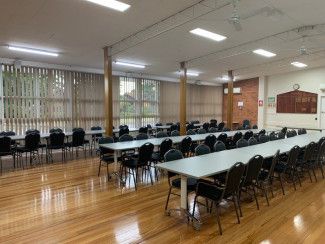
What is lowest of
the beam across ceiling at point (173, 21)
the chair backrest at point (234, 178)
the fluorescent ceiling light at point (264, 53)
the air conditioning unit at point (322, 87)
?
the chair backrest at point (234, 178)

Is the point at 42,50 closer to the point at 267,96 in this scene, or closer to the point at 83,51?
the point at 83,51

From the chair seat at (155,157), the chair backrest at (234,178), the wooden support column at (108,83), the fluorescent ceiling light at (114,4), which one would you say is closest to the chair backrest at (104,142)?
the chair seat at (155,157)

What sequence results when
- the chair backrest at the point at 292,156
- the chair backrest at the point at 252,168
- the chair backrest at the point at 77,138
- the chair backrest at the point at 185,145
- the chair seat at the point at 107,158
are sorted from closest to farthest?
the chair backrest at the point at 252,168 → the chair backrest at the point at 292,156 → the chair seat at the point at 107,158 → the chair backrest at the point at 185,145 → the chair backrest at the point at 77,138

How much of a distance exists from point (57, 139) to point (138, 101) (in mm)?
5501

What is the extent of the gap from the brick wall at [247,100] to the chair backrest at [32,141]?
11.5 m

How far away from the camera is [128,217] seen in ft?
12.2

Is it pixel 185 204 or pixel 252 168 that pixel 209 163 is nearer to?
pixel 252 168

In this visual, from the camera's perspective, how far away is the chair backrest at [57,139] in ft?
23.8

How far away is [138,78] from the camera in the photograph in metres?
12.2

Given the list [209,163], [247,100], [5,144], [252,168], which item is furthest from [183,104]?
[247,100]

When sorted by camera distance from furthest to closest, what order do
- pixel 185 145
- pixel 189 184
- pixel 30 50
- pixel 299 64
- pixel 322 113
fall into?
pixel 322 113, pixel 299 64, pixel 30 50, pixel 185 145, pixel 189 184

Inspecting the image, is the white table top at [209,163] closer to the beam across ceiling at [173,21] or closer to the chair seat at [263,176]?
the chair seat at [263,176]

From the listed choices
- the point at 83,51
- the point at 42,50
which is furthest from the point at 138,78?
the point at 42,50

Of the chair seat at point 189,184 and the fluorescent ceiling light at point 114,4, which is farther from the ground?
the fluorescent ceiling light at point 114,4
